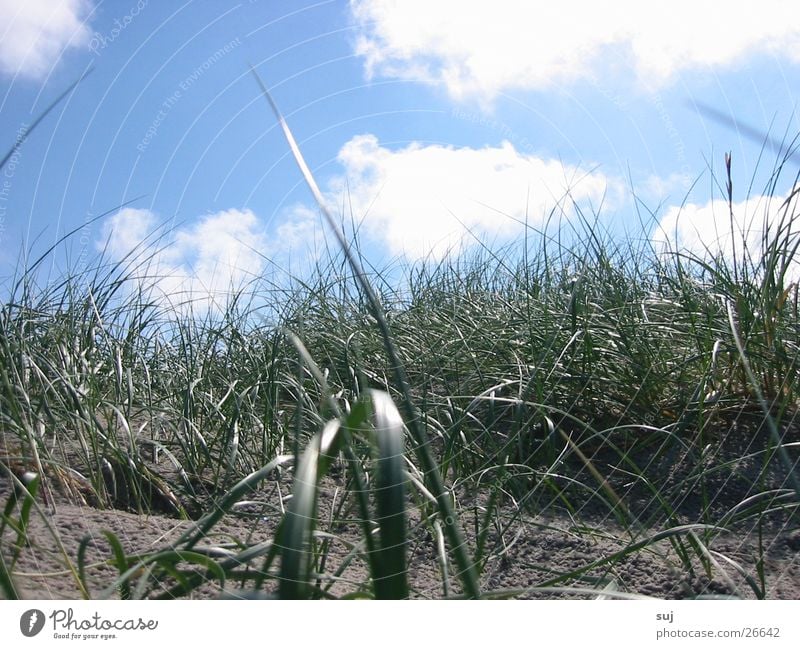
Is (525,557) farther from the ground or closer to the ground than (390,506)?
closer to the ground

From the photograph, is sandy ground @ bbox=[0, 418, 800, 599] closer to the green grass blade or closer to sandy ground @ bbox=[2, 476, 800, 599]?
sandy ground @ bbox=[2, 476, 800, 599]

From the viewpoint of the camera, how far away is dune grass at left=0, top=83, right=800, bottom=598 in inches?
47.2

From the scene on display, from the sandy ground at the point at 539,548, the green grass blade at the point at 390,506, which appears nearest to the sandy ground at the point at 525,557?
the sandy ground at the point at 539,548

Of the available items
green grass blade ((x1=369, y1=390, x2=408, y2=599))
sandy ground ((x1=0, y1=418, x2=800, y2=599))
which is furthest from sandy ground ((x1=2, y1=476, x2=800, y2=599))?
green grass blade ((x1=369, y1=390, x2=408, y2=599))

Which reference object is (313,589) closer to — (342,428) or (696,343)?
(342,428)

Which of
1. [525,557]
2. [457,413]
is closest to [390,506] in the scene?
[525,557]

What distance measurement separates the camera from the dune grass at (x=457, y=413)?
3.93ft

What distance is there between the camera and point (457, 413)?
5.80 feet

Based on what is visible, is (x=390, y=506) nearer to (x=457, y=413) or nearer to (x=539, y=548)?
(x=539, y=548)

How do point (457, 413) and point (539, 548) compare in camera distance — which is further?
point (457, 413)

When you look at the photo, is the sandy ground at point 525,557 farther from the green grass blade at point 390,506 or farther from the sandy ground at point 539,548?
the green grass blade at point 390,506

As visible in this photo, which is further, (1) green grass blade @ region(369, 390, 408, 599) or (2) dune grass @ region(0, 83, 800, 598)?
(2) dune grass @ region(0, 83, 800, 598)
